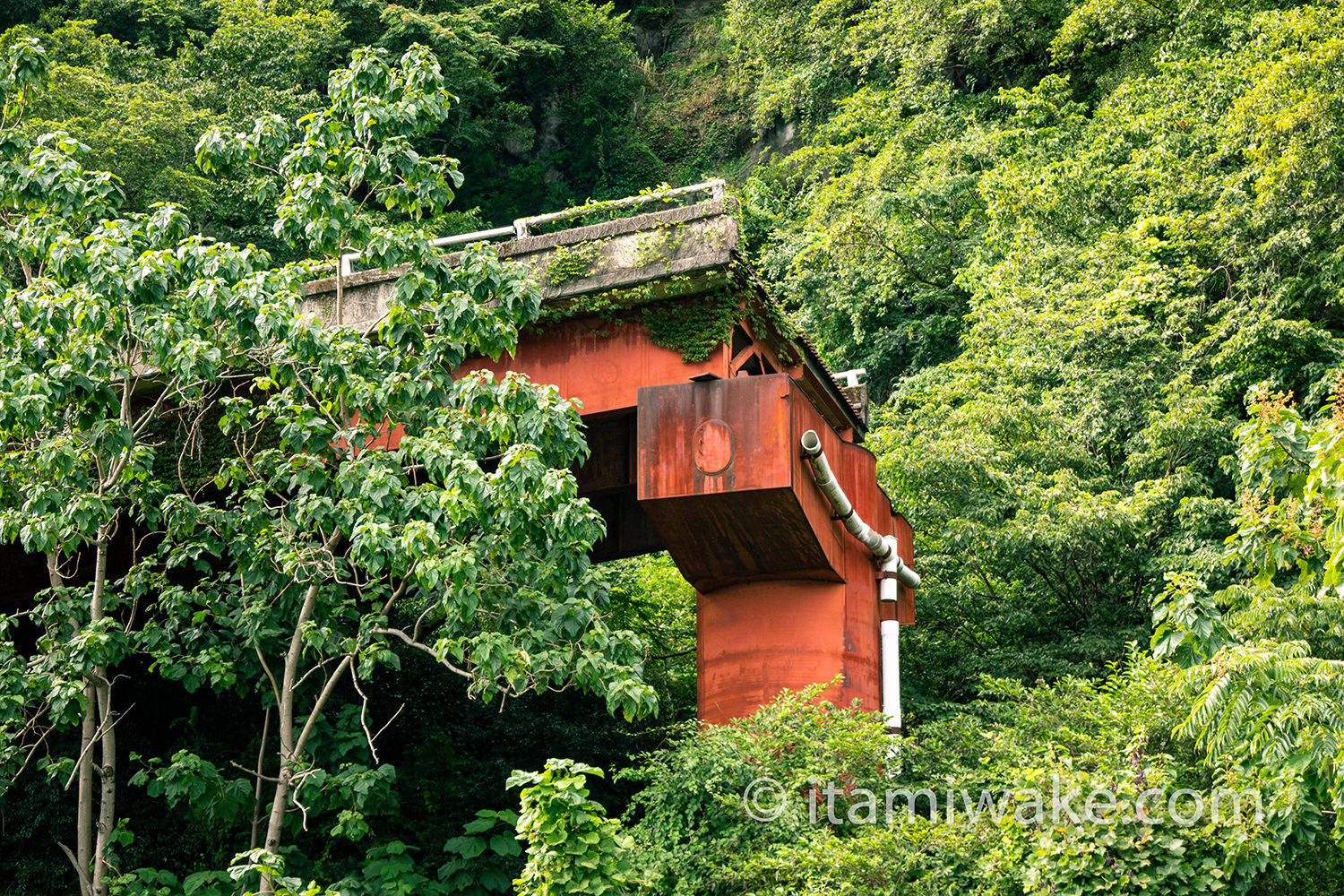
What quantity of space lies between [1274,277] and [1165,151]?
379 cm

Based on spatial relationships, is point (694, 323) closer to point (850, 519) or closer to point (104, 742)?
point (850, 519)

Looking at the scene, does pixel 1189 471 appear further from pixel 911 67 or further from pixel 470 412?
pixel 911 67

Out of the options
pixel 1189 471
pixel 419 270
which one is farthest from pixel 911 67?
pixel 419 270

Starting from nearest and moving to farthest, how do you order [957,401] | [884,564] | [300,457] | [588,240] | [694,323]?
[300,457] < [694,323] < [588,240] < [884,564] < [957,401]

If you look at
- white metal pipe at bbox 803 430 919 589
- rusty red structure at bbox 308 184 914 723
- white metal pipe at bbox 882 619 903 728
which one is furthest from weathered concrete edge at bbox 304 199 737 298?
white metal pipe at bbox 882 619 903 728

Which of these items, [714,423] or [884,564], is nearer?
[714,423]

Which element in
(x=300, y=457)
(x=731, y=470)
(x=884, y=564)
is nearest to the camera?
(x=300, y=457)

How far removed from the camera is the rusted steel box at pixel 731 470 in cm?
1226

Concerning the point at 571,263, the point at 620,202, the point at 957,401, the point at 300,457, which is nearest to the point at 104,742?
the point at 300,457

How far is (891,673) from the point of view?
13.8 meters

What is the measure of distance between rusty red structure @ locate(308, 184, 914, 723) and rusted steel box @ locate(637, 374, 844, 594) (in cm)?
1

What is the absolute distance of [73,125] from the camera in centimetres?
2589

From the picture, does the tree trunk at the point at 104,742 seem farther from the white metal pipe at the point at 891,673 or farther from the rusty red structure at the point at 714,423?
the white metal pipe at the point at 891,673

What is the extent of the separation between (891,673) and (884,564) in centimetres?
116
